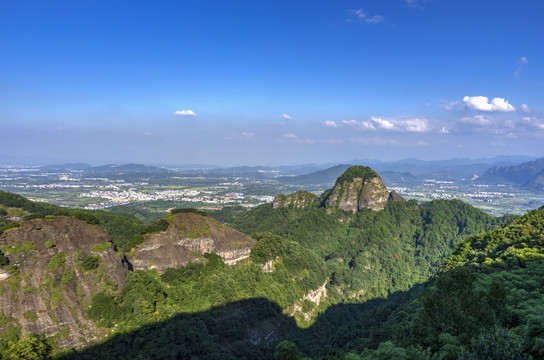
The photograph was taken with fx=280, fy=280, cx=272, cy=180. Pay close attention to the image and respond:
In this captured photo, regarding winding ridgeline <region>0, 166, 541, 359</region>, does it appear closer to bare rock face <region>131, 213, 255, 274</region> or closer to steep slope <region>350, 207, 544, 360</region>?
bare rock face <region>131, 213, 255, 274</region>

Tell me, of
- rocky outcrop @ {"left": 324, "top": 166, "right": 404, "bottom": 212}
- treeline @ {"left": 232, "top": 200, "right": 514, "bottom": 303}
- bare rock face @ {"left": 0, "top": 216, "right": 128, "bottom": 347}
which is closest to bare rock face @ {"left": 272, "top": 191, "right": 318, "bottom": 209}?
treeline @ {"left": 232, "top": 200, "right": 514, "bottom": 303}

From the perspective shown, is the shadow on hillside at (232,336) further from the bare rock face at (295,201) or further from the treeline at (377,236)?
the bare rock face at (295,201)

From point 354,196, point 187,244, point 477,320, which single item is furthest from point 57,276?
point 354,196

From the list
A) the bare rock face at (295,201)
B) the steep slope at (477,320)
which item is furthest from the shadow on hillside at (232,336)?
the bare rock face at (295,201)

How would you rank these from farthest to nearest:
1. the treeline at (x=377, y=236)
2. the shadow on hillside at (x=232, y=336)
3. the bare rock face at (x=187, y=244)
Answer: the treeline at (x=377, y=236) → the bare rock face at (x=187, y=244) → the shadow on hillside at (x=232, y=336)

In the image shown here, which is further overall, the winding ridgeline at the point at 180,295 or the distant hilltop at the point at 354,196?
the distant hilltop at the point at 354,196

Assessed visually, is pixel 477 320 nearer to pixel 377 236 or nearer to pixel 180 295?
pixel 180 295
